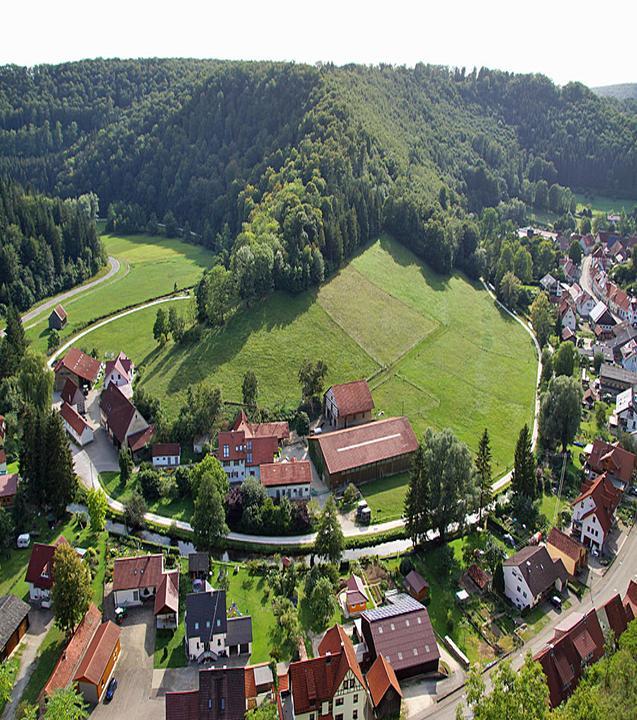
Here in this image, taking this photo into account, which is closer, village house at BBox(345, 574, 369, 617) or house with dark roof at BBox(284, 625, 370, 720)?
house with dark roof at BBox(284, 625, 370, 720)

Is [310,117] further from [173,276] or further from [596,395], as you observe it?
[596,395]

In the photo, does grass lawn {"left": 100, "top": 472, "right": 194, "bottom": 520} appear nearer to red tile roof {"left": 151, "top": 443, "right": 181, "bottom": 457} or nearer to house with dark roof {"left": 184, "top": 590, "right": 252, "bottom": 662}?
red tile roof {"left": 151, "top": 443, "right": 181, "bottom": 457}

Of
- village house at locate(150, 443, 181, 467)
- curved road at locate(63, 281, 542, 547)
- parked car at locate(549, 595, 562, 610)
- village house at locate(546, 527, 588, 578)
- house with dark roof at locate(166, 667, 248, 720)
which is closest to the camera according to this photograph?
house with dark roof at locate(166, 667, 248, 720)

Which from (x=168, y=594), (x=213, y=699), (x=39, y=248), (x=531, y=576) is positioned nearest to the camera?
(x=213, y=699)

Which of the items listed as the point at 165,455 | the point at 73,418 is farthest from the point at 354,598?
the point at 73,418

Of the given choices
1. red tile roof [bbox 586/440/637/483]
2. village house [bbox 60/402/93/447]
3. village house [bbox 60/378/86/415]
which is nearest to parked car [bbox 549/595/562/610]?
red tile roof [bbox 586/440/637/483]

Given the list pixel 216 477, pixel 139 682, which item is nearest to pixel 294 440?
pixel 216 477

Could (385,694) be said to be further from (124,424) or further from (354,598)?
(124,424)
